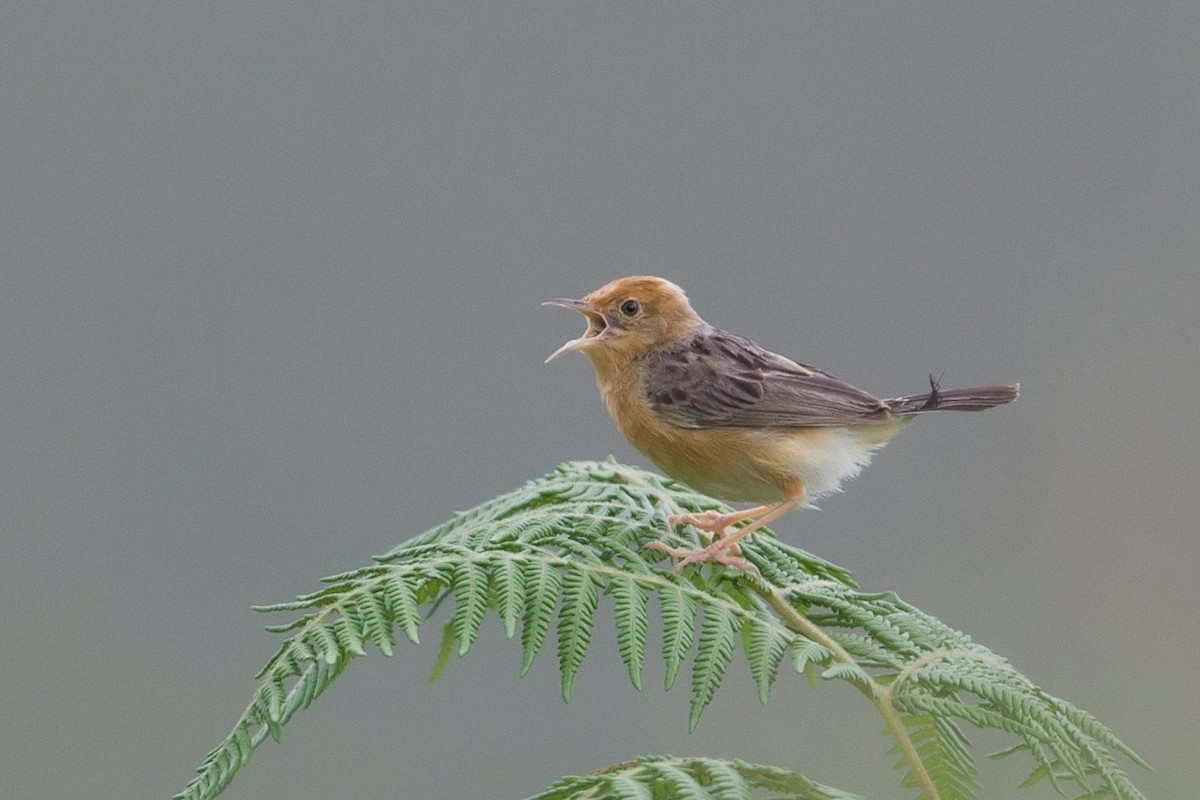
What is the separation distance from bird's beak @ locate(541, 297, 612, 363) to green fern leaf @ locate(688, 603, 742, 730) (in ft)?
5.11

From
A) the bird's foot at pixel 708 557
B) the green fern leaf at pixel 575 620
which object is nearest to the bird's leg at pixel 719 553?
the bird's foot at pixel 708 557

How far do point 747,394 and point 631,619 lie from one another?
1689 mm

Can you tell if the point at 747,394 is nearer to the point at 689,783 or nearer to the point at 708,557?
the point at 708,557

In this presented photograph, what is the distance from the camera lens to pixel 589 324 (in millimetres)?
4160

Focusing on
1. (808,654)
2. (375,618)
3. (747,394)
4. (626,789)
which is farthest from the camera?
(747,394)

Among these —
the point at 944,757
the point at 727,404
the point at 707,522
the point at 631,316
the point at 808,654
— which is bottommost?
the point at 944,757

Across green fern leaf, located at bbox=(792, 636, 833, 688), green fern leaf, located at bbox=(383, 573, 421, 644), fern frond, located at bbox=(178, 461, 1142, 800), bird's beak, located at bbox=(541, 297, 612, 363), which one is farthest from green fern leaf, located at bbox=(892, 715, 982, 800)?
bird's beak, located at bbox=(541, 297, 612, 363)

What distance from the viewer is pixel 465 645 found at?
2080 mm

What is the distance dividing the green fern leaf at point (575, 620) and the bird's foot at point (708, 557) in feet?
1.39

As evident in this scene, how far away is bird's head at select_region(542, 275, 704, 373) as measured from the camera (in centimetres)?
402

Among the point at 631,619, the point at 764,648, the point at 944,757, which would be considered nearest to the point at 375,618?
the point at 631,619

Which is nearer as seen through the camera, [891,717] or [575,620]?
[575,620]

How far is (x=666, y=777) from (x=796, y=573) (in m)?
1.10

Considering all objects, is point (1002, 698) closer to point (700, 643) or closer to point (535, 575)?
point (700, 643)
